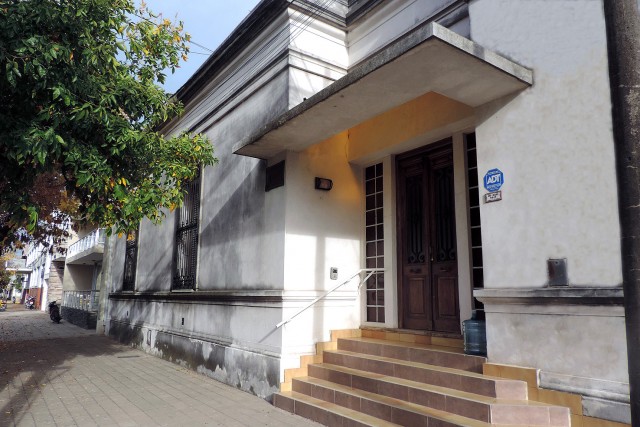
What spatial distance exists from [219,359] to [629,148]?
7.20 m

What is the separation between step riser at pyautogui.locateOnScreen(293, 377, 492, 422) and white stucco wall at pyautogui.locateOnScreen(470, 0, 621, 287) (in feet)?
4.12

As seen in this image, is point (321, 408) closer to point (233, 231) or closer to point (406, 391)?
point (406, 391)

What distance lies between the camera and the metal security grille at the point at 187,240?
386 inches

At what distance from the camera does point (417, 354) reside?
18.6ft

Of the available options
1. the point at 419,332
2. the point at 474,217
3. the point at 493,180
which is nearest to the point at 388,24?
the point at 474,217

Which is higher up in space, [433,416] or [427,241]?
[427,241]

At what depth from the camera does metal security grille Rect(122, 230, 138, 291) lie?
44.2 ft

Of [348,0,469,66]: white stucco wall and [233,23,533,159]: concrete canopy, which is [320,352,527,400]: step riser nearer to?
[233,23,533,159]: concrete canopy

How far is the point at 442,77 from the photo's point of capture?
4.82 m

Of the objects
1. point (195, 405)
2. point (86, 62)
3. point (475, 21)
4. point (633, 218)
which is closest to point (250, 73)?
point (86, 62)

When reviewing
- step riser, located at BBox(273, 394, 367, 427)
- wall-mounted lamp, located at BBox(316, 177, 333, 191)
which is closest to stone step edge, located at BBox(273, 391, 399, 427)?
step riser, located at BBox(273, 394, 367, 427)

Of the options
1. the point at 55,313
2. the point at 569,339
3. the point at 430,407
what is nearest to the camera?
the point at 569,339

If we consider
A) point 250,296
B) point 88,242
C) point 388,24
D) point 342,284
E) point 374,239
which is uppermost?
point 388,24

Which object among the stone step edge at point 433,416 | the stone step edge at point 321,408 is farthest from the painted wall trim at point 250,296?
the stone step edge at point 433,416
